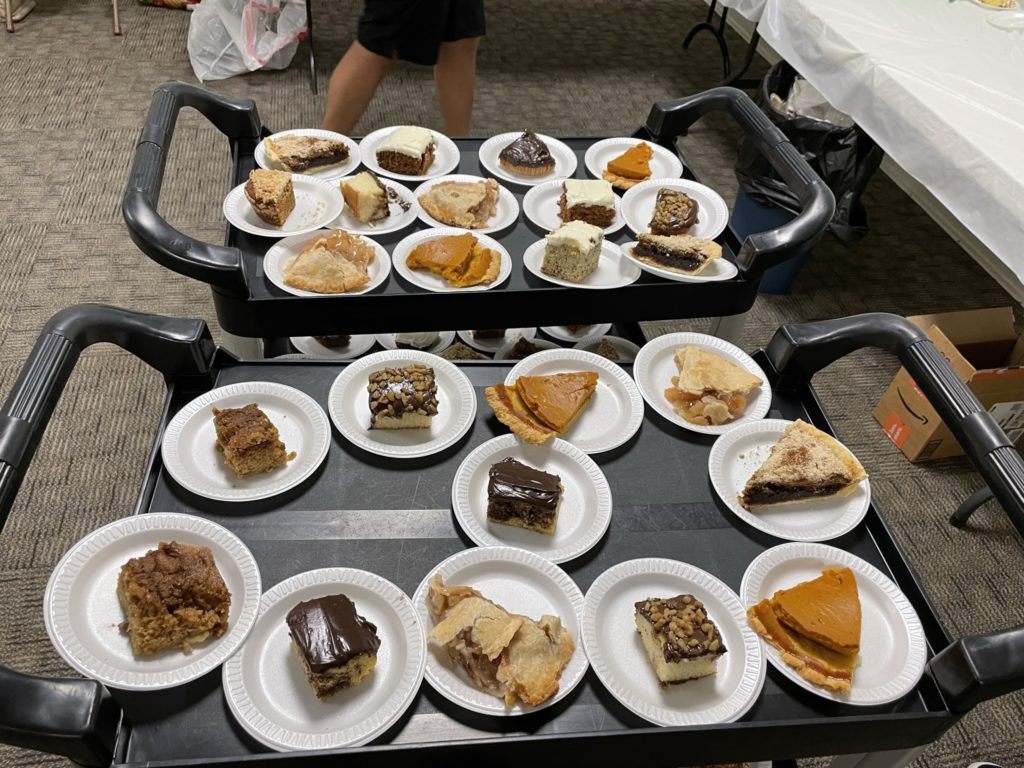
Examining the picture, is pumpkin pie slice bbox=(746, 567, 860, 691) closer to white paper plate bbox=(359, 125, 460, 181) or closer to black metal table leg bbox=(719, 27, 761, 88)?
white paper plate bbox=(359, 125, 460, 181)

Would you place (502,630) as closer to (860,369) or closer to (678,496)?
(678,496)

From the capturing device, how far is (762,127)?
178cm

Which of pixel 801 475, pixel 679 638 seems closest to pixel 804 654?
pixel 679 638

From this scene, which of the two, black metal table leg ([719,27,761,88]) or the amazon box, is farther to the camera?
black metal table leg ([719,27,761,88])

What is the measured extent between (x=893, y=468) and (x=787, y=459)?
4.17ft

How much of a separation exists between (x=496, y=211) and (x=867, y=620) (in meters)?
1.19

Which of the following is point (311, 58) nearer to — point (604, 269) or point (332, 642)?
point (604, 269)

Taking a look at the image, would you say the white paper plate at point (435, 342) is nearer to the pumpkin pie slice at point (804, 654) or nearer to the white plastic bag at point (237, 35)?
the pumpkin pie slice at point (804, 654)

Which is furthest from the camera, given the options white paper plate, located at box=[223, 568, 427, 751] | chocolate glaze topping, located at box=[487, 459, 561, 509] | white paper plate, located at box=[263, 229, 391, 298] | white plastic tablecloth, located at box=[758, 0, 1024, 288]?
white plastic tablecloth, located at box=[758, 0, 1024, 288]

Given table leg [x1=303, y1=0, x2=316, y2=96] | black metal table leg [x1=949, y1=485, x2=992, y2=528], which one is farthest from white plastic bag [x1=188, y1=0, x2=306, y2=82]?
black metal table leg [x1=949, y1=485, x2=992, y2=528]

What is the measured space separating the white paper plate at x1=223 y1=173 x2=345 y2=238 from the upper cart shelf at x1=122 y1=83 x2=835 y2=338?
0.10ft

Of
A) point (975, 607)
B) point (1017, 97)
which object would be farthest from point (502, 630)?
point (1017, 97)

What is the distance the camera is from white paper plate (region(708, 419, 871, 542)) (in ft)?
3.97

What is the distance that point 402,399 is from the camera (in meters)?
1.28
